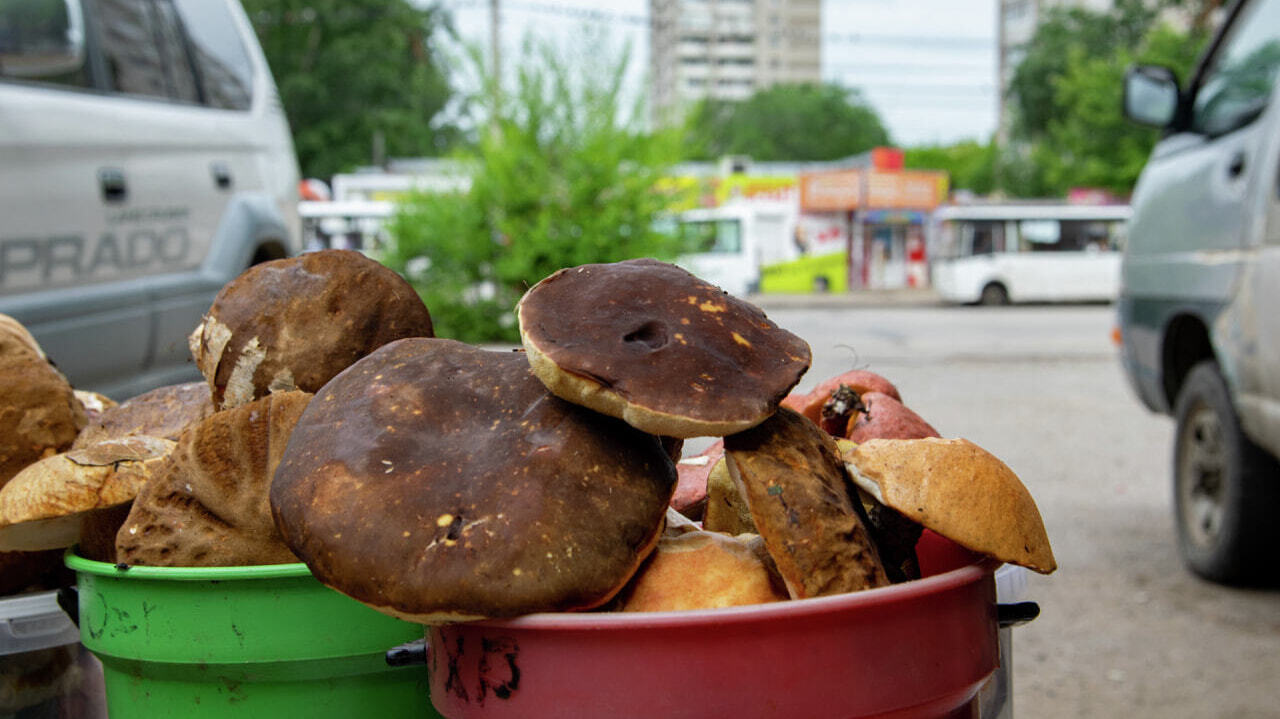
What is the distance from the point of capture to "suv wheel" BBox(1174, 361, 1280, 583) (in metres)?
4.11

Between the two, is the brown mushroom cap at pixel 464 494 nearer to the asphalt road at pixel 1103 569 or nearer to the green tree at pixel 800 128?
the asphalt road at pixel 1103 569

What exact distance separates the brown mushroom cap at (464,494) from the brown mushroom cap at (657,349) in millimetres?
69

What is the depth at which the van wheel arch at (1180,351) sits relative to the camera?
180 inches

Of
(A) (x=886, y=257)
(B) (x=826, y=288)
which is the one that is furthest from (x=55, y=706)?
(A) (x=886, y=257)

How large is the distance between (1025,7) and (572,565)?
272 ft

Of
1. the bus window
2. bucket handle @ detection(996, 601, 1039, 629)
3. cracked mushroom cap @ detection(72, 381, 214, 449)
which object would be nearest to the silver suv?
bucket handle @ detection(996, 601, 1039, 629)

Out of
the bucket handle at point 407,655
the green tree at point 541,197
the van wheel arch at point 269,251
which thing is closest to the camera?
the bucket handle at point 407,655

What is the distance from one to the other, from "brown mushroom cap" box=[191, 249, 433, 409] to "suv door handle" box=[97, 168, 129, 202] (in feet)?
9.90

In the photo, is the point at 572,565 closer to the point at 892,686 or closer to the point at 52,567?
the point at 892,686

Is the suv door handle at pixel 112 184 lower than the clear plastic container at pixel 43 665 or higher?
higher

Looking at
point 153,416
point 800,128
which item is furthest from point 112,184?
point 800,128

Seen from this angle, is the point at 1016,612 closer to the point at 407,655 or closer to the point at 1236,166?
the point at 407,655

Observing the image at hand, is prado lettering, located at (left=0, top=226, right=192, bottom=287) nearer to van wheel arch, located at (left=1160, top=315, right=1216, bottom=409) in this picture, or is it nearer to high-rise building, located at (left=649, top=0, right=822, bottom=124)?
van wheel arch, located at (left=1160, top=315, right=1216, bottom=409)

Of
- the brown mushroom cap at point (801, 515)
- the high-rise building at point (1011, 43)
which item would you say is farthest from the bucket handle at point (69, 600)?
the high-rise building at point (1011, 43)
